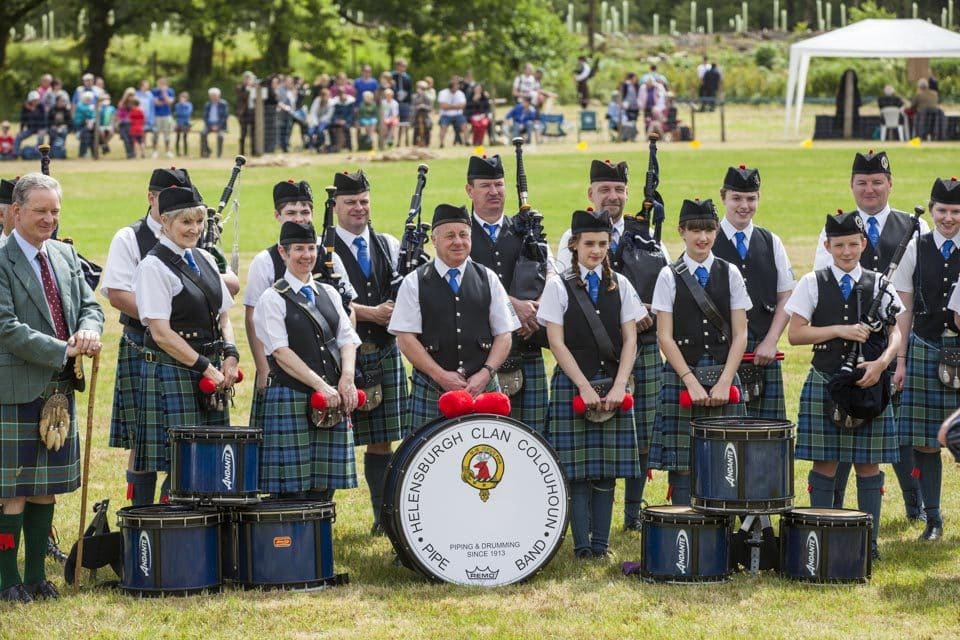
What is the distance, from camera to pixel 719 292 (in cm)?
698

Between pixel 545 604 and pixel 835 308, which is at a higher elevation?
pixel 835 308

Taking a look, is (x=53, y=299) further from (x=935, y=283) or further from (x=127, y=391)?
(x=935, y=283)

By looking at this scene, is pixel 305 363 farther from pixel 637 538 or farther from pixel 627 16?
pixel 627 16

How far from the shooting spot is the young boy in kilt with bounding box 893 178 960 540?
283 inches

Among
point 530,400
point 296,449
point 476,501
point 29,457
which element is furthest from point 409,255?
point 29,457

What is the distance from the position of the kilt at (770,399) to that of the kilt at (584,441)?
0.87 m

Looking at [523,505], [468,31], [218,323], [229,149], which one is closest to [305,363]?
[218,323]

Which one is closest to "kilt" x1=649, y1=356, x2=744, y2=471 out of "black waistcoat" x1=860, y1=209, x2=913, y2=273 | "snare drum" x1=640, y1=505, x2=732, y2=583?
"snare drum" x1=640, y1=505, x2=732, y2=583

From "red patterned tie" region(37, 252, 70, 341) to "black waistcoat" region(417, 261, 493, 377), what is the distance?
1582mm

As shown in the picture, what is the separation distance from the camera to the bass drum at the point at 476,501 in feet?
20.1

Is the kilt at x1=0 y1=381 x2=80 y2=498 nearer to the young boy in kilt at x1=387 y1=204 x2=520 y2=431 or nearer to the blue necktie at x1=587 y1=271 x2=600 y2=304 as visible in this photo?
the young boy in kilt at x1=387 y1=204 x2=520 y2=431

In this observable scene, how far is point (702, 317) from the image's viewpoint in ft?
22.9

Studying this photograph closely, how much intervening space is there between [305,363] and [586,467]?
1.39m

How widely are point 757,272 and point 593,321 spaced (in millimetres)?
1121
